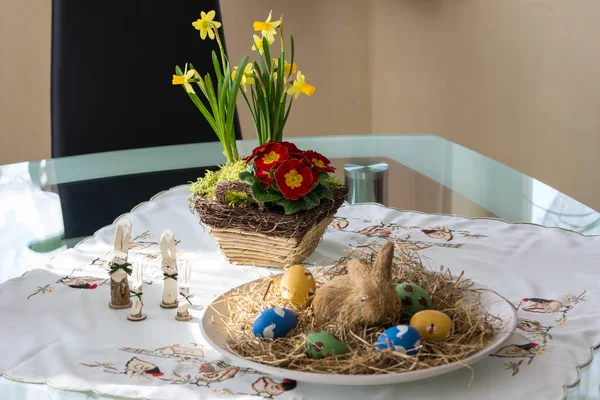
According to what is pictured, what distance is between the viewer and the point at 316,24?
120 inches

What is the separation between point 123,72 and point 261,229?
1.13m

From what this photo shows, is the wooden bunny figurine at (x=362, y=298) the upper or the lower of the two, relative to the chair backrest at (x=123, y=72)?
lower

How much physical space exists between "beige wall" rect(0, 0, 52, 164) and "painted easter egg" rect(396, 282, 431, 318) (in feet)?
7.90

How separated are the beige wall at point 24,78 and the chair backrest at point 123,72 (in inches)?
38.7

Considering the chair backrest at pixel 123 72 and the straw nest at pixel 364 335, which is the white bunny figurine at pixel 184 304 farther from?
the chair backrest at pixel 123 72

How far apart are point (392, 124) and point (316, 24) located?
1.70ft

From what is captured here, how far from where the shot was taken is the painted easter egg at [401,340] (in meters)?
0.66

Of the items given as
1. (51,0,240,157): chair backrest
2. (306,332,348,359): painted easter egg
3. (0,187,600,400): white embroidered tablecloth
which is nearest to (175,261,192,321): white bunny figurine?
(0,187,600,400): white embroidered tablecloth

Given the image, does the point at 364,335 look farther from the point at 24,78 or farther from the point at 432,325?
the point at 24,78

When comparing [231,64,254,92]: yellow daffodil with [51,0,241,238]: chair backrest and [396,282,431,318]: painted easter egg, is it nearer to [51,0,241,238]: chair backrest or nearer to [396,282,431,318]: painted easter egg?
[396,282,431,318]: painted easter egg

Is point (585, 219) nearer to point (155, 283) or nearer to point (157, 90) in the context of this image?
point (155, 283)

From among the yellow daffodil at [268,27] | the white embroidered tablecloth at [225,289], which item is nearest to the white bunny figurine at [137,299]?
the white embroidered tablecloth at [225,289]

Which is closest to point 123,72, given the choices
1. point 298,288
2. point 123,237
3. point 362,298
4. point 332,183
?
point 332,183

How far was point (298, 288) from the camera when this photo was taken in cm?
81
